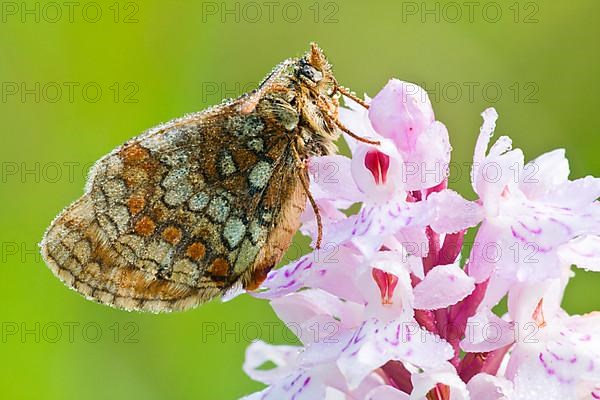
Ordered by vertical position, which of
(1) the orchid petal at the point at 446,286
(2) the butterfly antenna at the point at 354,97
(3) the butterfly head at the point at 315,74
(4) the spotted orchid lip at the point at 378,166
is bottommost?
(1) the orchid petal at the point at 446,286

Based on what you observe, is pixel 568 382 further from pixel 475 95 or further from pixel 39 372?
pixel 475 95

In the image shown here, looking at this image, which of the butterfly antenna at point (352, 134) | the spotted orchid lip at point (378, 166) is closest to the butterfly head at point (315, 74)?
the butterfly antenna at point (352, 134)

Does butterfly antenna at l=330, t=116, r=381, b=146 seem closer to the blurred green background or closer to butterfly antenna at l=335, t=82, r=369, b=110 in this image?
butterfly antenna at l=335, t=82, r=369, b=110

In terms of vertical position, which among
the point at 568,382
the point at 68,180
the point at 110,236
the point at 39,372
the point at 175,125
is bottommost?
the point at 39,372

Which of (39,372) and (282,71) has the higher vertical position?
(282,71)

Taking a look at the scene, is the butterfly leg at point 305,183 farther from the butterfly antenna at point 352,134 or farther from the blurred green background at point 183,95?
the blurred green background at point 183,95

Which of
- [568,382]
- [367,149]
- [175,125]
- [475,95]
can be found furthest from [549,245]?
[475,95]
